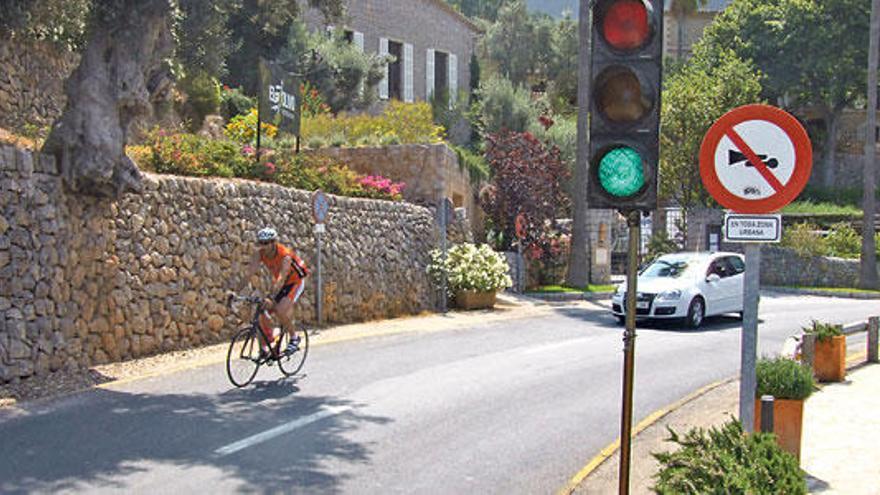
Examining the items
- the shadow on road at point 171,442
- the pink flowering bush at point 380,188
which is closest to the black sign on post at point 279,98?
the pink flowering bush at point 380,188

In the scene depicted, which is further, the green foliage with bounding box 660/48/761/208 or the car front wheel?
the green foliage with bounding box 660/48/761/208

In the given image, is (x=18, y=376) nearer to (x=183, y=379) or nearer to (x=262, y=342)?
(x=183, y=379)

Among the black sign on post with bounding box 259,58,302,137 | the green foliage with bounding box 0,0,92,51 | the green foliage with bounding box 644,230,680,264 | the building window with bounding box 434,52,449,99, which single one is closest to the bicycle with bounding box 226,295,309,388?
the green foliage with bounding box 0,0,92,51

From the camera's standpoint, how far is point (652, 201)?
197 inches

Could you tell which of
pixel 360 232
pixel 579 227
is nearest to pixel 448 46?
pixel 579 227

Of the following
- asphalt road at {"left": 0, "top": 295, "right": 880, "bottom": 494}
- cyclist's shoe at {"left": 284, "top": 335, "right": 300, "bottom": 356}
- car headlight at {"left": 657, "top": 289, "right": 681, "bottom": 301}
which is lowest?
asphalt road at {"left": 0, "top": 295, "right": 880, "bottom": 494}

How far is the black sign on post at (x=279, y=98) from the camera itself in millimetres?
17969

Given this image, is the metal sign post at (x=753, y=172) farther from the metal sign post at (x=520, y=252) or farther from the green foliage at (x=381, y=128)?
the metal sign post at (x=520, y=252)

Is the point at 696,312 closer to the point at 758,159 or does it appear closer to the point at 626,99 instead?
the point at 758,159

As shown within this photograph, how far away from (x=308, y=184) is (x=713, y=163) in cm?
1373

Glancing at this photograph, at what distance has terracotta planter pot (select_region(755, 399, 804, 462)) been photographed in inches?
285

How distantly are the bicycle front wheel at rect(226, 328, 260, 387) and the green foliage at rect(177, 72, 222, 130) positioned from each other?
14224 mm

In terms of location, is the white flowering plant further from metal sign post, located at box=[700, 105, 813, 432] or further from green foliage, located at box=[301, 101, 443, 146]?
metal sign post, located at box=[700, 105, 813, 432]

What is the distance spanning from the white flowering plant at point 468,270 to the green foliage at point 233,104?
8.94 m
